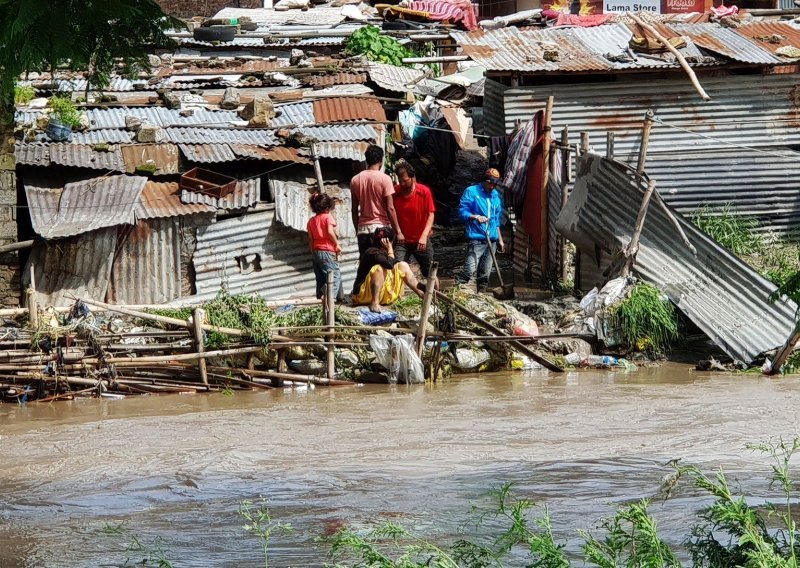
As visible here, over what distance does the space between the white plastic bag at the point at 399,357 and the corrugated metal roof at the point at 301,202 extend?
105 inches

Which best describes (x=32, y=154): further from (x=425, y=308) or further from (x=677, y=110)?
(x=677, y=110)

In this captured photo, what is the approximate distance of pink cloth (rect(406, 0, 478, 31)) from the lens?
24.4m

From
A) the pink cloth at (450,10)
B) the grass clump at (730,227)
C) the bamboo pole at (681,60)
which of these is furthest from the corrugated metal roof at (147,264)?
the pink cloth at (450,10)

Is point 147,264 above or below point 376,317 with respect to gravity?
above

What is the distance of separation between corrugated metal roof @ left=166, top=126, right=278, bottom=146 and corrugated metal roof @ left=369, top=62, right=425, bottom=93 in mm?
2969

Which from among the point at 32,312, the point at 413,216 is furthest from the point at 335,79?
the point at 32,312

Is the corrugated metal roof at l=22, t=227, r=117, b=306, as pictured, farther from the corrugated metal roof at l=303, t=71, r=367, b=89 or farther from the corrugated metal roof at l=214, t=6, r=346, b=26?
the corrugated metal roof at l=214, t=6, r=346, b=26

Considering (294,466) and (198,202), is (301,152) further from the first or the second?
(294,466)

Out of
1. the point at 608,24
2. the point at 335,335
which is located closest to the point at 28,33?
the point at 335,335

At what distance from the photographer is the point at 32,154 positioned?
13.2 m

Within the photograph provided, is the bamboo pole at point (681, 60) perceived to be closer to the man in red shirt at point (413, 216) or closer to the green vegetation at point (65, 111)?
the man in red shirt at point (413, 216)

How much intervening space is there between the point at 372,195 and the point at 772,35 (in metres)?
7.24

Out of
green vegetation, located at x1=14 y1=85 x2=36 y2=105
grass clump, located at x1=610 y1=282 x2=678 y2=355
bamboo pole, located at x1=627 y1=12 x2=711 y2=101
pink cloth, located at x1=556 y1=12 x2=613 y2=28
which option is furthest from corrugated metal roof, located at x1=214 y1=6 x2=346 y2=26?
grass clump, located at x1=610 y1=282 x2=678 y2=355

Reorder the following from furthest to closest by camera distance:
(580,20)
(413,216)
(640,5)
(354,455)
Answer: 1. (640,5)
2. (580,20)
3. (413,216)
4. (354,455)
